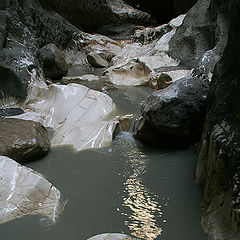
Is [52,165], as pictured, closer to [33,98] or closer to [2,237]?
[2,237]

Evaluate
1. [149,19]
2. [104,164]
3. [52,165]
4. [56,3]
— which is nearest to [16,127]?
[52,165]

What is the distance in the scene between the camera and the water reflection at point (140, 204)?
2198 mm

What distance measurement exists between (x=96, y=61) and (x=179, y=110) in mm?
7085

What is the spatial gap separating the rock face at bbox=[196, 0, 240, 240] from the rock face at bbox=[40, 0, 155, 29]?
35.9ft

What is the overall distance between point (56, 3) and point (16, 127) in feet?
31.6

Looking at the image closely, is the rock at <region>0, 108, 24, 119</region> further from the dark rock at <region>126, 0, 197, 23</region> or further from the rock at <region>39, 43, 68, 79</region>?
the dark rock at <region>126, 0, 197, 23</region>

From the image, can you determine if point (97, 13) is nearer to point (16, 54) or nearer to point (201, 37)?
point (201, 37)

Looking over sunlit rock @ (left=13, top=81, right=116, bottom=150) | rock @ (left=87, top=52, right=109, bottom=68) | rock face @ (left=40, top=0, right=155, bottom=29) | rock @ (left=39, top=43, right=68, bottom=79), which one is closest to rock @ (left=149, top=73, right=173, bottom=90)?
sunlit rock @ (left=13, top=81, right=116, bottom=150)

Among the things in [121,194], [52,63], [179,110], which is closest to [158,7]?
[52,63]

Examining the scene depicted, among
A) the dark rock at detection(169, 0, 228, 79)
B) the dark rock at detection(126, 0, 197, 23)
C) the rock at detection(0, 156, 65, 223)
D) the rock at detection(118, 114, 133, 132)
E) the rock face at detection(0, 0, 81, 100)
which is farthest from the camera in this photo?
the dark rock at detection(126, 0, 197, 23)

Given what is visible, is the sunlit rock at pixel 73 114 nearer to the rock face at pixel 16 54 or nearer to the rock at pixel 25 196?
the rock face at pixel 16 54

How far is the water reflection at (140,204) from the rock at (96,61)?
713 centimetres

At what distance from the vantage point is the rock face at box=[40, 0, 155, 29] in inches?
496

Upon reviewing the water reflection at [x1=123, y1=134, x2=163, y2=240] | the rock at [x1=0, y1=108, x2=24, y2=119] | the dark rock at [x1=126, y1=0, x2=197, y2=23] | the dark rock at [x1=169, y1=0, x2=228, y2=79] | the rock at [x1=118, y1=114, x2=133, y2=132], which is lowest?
the rock at [x1=0, y1=108, x2=24, y2=119]
